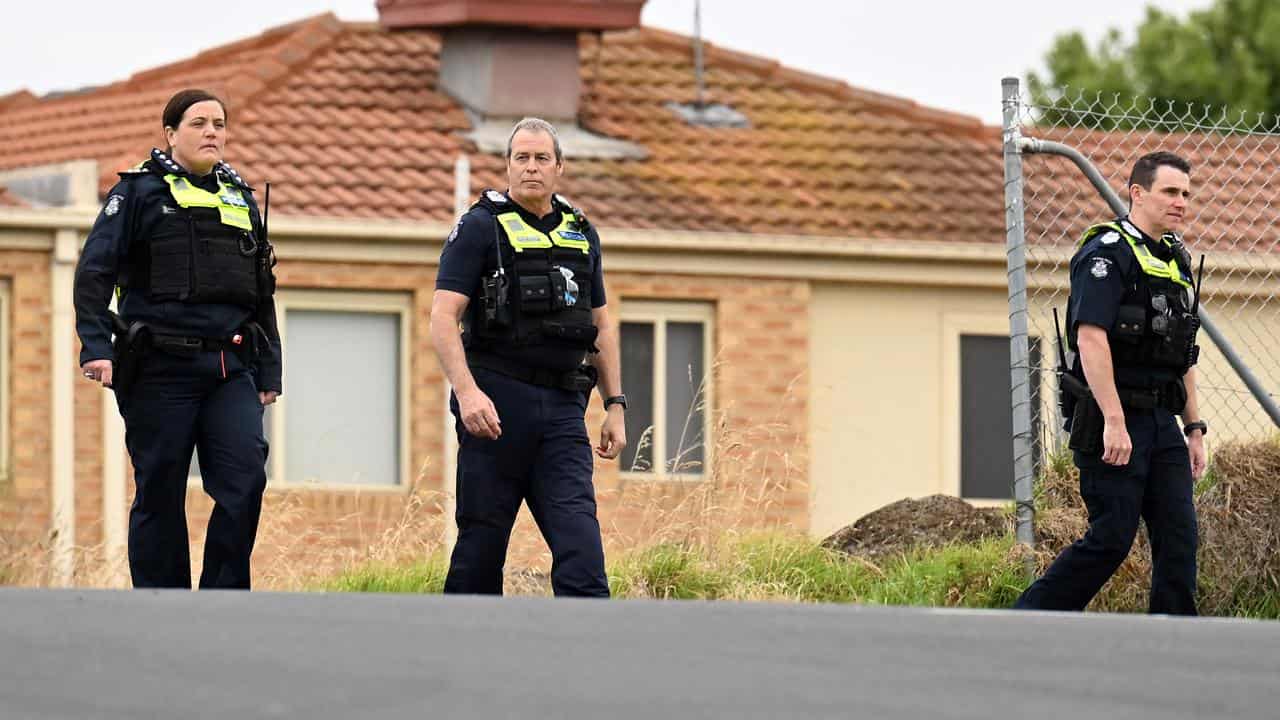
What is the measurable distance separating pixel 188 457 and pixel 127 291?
54 cm

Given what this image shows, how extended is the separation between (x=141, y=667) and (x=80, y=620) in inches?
4.9

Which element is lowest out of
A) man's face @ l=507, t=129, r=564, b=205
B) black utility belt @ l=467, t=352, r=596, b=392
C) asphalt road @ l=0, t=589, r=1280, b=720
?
asphalt road @ l=0, t=589, r=1280, b=720

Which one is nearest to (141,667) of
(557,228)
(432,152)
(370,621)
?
(370,621)

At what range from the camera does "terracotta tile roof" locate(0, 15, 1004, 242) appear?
712 inches

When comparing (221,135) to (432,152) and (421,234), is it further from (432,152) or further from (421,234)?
(432,152)

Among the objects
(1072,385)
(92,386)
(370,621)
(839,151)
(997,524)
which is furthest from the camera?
(839,151)

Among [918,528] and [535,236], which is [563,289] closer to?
[535,236]

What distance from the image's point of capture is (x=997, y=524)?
31.6 ft

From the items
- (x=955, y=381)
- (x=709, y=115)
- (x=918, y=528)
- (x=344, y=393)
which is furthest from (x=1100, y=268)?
(x=709, y=115)

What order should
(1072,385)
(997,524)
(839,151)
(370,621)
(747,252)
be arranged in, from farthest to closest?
(839,151) < (747,252) < (997,524) < (1072,385) < (370,621)

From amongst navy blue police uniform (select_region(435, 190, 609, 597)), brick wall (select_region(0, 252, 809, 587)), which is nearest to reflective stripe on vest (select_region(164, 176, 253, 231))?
navy blue police uniform (select_region(435, 190, 609, 597))

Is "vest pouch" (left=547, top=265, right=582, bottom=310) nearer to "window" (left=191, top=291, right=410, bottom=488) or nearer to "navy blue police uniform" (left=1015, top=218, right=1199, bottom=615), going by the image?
"navy blue police uniform" (left=1015, top=218, right=1199, bottom=615)

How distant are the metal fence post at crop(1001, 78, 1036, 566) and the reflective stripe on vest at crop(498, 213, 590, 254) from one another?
2255 mm

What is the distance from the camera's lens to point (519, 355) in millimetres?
6840
